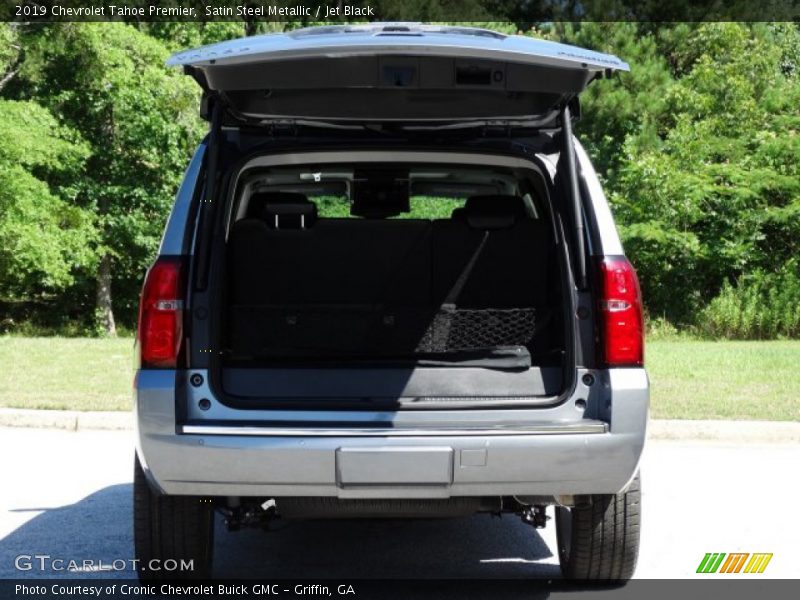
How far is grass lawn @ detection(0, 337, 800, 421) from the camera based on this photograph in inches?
412

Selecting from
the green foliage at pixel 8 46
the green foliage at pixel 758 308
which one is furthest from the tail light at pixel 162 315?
the green foliage at pixel 8 46

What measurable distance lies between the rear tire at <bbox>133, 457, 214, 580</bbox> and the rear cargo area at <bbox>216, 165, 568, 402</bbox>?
0.56 meters

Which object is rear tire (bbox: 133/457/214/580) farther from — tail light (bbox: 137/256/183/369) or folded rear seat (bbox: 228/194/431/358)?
folded rear seat (bbox: 228/194/431/358)

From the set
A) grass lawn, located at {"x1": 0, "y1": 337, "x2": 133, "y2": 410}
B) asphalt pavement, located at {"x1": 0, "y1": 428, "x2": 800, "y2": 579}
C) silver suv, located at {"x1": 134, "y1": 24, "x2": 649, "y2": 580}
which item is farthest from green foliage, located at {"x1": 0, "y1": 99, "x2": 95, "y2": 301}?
silver suv, located at {"x1": 134, "y1": 24, "x2": 649, "y2": 580}

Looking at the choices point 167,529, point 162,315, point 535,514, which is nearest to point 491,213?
point 535,514

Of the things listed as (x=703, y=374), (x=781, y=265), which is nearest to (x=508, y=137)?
(x=703, y=374)

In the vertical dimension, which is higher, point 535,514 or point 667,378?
point 535,514

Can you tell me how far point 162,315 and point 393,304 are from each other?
1.05m

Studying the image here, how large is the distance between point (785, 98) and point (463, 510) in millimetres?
24639

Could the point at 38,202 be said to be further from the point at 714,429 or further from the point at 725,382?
the point at 714,429

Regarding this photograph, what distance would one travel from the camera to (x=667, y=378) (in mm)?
12734

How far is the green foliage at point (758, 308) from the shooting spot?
22672 millimetres

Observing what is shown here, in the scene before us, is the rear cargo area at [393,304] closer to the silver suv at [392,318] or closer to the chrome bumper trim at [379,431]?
the silver suv at [392,318]

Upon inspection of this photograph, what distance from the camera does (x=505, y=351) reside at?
4.91 meters
